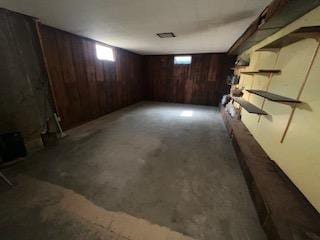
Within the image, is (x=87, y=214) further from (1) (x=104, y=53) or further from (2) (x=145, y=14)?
(1) (x=104, y=53)

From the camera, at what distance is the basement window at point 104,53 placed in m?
4.38

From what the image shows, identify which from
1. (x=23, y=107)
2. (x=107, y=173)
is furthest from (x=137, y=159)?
(x=23, y=107)

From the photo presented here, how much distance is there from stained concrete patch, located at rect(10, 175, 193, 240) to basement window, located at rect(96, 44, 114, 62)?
3.87 m

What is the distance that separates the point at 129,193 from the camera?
1675 millimetres

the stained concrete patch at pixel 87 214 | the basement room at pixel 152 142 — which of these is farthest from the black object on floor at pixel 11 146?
the stained concrete patch at pixel 87 214

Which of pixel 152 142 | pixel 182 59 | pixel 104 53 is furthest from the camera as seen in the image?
pixel 182 59

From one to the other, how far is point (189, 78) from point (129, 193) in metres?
6.02

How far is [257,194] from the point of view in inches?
57.1

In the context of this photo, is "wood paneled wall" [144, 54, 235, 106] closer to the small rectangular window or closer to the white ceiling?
the small rectangular window

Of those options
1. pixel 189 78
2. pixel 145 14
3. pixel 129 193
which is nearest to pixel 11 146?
pixel 129 193

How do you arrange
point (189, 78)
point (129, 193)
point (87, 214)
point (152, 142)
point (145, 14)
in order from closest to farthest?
point (87, 214), point (129, 193), point (145, 14), point (152, 142), point (189, 78)

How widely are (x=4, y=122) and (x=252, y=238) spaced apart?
11.6ft

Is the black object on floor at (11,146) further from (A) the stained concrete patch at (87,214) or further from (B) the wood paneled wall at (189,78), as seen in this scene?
(B) the wood paneled wall at (189,78)

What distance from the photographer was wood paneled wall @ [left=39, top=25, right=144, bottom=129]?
313 cm
